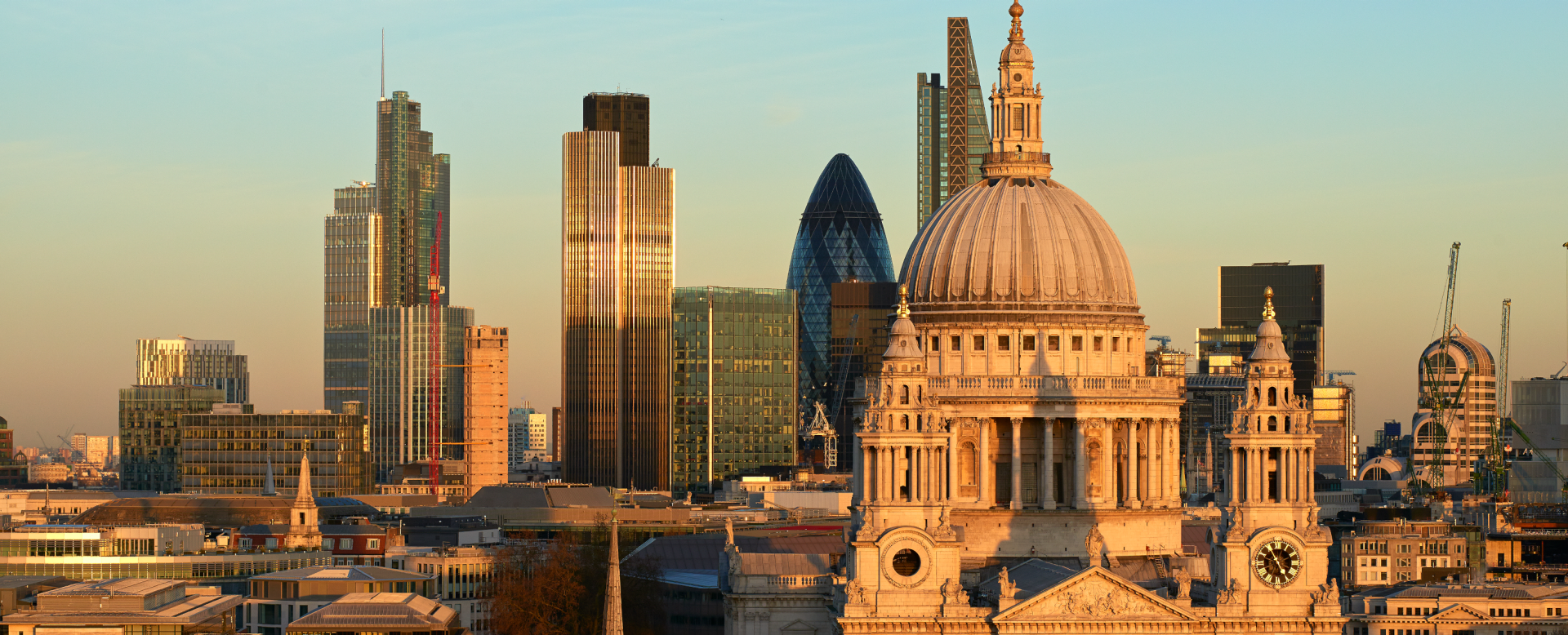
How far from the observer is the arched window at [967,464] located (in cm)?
15162

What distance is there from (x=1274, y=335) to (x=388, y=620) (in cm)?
5721

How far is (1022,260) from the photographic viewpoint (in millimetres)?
153000

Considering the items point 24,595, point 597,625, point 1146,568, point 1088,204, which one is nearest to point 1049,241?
point 1088,204

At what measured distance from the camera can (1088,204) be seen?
158m

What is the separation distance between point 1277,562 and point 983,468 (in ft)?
66.1

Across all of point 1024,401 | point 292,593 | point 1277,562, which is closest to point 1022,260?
point 1024,401

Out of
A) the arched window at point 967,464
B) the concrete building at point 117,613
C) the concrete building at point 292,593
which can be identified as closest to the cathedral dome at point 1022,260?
the arched window at point 967,464

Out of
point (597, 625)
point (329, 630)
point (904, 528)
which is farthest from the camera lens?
point (597, 625)

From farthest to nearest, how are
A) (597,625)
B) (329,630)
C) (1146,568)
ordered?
(597,625)
(329,630)
(1146,568)

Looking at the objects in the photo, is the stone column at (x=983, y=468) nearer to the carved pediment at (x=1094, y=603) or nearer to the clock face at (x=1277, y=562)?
the carved pediment at (x=1094, y=603)

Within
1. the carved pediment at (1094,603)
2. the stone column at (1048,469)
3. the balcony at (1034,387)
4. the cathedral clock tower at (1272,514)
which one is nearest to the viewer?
the carved pediment at (1094,603)

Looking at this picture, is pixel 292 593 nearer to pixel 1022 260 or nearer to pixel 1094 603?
pixel 1022 260

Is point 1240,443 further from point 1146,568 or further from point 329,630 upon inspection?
point 329,630

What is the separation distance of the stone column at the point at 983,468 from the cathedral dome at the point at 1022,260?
20.5 feet
